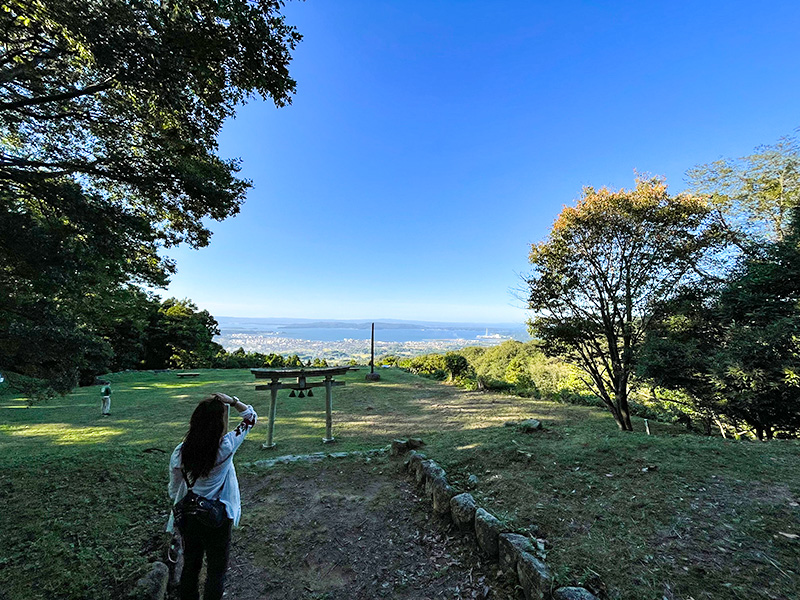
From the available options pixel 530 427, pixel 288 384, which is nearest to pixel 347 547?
pixel 530 427

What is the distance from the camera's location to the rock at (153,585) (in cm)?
236

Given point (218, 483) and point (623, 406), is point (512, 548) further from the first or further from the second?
point (623, 406)

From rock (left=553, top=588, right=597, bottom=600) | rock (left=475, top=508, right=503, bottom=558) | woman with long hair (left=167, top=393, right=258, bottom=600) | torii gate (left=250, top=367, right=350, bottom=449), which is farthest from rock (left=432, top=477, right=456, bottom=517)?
torii gate (left=250, top=367, right=350, bottom=449)

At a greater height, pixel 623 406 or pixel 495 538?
pixel 623 406

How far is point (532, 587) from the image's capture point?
89.9 inches

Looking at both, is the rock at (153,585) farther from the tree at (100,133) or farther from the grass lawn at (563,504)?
the tree at (100,133)

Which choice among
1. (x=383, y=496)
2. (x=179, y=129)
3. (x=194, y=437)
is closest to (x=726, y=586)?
(x=383, y=496)

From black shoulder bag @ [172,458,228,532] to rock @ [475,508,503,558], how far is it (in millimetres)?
2362

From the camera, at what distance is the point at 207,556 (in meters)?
2.10

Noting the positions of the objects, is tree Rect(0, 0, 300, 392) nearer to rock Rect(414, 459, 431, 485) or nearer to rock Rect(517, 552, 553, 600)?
rock Rect(414, 459, 431, 485)

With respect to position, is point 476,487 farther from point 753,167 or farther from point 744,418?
point 753,167

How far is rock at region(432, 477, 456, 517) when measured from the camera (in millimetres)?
3707

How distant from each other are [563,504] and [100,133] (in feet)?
27.1

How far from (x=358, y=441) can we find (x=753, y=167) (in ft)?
47.7
